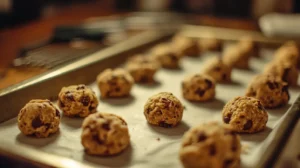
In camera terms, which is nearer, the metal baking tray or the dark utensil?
the metal baking tray

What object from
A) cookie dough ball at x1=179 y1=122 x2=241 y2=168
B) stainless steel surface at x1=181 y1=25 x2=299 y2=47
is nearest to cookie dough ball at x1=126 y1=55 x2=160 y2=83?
stainless steel surface at x1=181 y1=25 x2=299 y2=47

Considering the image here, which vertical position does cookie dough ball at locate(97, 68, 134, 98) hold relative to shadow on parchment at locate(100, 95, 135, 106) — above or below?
above

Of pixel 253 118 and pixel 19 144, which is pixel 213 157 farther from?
pixel 19 144

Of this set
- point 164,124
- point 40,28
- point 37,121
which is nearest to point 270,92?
point 164,124

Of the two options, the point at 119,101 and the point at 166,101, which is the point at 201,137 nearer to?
the point at 166,101

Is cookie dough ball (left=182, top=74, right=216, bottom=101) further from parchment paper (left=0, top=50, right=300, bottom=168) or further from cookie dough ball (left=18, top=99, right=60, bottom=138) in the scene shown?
cookie dough ball (left=18, top=99, right=60, bottom=138)

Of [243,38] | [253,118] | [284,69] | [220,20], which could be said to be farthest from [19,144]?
[220,20]
